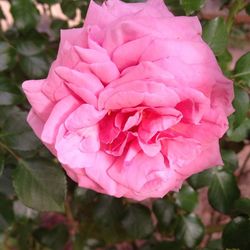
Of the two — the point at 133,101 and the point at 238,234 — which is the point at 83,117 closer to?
the point at 133,101

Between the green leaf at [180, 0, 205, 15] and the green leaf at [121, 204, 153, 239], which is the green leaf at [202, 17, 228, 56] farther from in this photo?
the green leaf at [121, 204, 153, 239]

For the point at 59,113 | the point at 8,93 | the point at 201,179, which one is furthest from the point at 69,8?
the point at 59,113

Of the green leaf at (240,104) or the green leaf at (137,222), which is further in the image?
the green leaf at (137,222)

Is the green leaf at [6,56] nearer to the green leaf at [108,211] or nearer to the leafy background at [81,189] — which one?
the leafy background at [81,189]

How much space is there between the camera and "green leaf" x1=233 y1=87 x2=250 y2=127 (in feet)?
1.83

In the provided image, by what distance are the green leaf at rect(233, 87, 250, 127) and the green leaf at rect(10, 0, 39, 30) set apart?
0.34 m

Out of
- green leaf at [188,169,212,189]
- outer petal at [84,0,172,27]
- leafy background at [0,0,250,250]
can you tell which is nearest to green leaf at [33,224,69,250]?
leafy background at [0,0,250,250]

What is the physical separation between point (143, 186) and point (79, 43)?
0.14m

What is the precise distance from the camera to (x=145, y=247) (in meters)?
0.98

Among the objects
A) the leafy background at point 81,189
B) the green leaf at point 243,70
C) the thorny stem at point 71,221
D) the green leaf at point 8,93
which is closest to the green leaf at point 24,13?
the leafy background at point 81,189

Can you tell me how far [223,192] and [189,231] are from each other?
0.12 m

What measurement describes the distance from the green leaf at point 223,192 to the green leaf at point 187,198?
0.22 ft

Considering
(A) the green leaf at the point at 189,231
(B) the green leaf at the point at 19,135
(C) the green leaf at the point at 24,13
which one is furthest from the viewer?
(A) the green leaf at the point at 189,231

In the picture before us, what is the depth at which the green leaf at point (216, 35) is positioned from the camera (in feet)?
1.77
